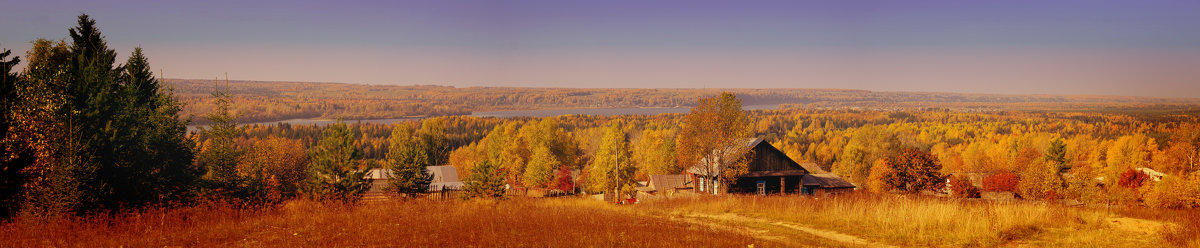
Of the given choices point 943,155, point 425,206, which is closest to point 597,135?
point 943,155

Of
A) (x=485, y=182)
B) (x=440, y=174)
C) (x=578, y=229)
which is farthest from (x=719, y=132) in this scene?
(x=440, y=174)

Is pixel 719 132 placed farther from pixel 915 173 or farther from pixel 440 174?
pixel 440 174

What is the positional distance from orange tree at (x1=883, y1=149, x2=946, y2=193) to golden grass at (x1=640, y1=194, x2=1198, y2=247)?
30237 mm

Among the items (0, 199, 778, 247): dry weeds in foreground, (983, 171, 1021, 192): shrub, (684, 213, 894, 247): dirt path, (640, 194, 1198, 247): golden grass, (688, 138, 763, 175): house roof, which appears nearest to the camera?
(0, 199, 778, 247): dry weeds in foreground

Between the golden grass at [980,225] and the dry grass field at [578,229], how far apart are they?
25 millimetres

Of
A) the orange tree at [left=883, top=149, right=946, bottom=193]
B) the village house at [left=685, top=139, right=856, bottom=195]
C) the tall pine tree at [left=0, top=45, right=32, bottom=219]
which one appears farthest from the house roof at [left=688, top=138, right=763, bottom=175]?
the tall pine tree at [left=0, top=45, right=32, bottom=219]

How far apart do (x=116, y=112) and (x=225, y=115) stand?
1396 cm

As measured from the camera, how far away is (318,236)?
37.0ft

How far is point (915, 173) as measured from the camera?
44156mm

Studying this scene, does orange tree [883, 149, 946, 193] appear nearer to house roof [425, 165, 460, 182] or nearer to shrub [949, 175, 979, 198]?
shrub [949, 175, 979, 198]

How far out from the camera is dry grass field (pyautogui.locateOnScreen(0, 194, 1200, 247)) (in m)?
10.8

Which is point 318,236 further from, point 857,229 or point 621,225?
point 857,229

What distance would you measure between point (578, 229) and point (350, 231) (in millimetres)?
4413

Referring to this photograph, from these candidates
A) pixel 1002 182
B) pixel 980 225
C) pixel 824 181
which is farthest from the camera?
pixel 1002 182
